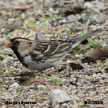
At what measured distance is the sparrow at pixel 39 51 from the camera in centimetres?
559

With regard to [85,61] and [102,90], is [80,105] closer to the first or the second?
[102,90]

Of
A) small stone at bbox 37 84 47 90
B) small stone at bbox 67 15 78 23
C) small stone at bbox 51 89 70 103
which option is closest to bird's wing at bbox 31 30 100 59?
small stone at bbox 37 84 47 90

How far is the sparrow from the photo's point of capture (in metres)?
5.59

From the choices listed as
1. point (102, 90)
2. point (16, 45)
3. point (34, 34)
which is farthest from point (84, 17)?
point (102, 90)

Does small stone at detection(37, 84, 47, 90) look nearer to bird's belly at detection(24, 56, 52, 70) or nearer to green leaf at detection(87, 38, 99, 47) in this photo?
bird's belly at detection(24, 56, 52, 70)

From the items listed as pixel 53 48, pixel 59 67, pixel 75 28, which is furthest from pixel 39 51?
pixel 75 28

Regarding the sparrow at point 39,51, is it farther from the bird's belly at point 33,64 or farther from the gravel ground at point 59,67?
the gravel ground at point 59,67

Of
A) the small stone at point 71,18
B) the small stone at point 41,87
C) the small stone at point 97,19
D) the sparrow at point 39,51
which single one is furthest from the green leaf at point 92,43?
the small stone at point 41,87

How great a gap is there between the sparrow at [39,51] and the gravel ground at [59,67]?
0.15 m

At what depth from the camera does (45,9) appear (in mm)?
9281

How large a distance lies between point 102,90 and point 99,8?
3.90 meters

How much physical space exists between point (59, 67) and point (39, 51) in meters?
0.46

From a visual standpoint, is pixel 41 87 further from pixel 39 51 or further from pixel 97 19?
pixel 97 19

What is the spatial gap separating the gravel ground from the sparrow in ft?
0.50
